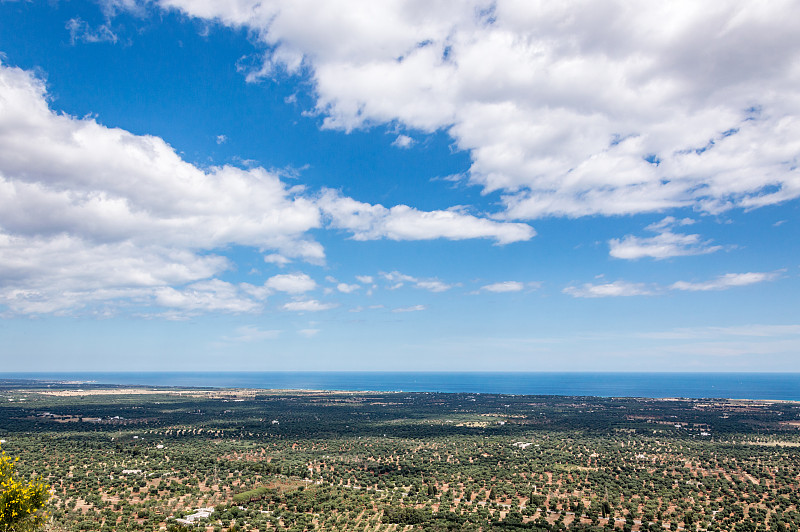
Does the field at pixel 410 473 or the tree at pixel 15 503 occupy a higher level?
the tree at pixel 15 503

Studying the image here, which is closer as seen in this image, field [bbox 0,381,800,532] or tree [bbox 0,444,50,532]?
tree [bbox 0,444,50,532]

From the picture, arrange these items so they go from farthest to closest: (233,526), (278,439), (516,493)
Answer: (278,439) < (516,493) < (233,526)

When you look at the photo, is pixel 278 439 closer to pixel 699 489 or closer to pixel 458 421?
pixel 458 421

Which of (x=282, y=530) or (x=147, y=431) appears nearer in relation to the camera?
(x=282, y=530)

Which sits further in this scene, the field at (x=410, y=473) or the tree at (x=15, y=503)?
the field at (x=410, y=473)

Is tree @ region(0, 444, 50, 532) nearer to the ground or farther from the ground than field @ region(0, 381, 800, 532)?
farther from the ground

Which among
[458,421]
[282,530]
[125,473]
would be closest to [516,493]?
[282,530]

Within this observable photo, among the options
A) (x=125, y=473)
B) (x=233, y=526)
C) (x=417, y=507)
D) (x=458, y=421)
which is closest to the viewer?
(x=233, y=526)

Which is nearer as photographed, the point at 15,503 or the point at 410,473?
the point at 15,503
